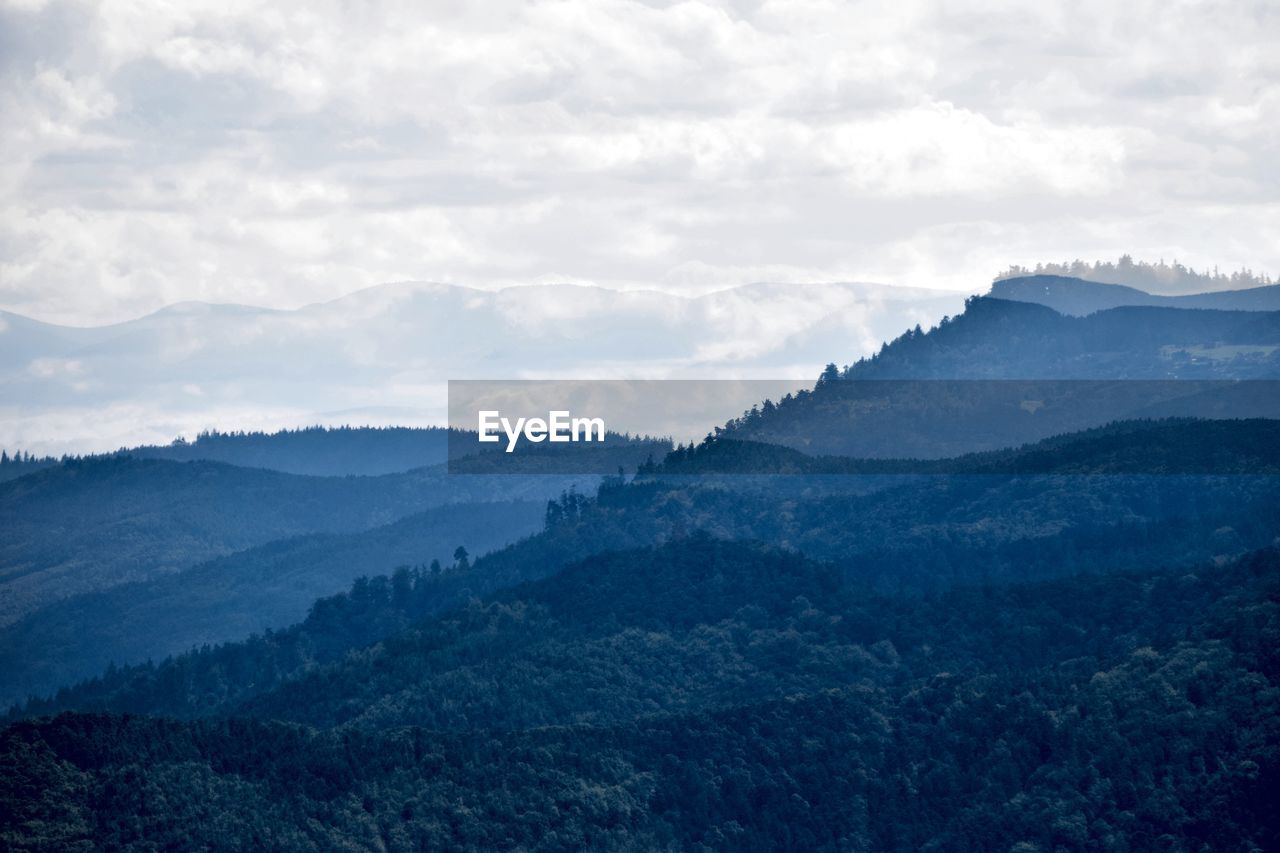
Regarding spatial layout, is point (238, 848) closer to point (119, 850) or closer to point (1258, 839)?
point (119, 850)

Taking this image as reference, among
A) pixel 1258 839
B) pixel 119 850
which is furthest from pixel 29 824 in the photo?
pixel 1258 839

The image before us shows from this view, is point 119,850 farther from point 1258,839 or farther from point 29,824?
point 1258,839

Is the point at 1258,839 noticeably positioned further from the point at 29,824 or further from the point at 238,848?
the point at 29,824

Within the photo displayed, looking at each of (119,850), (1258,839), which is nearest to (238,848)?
(119,850)
